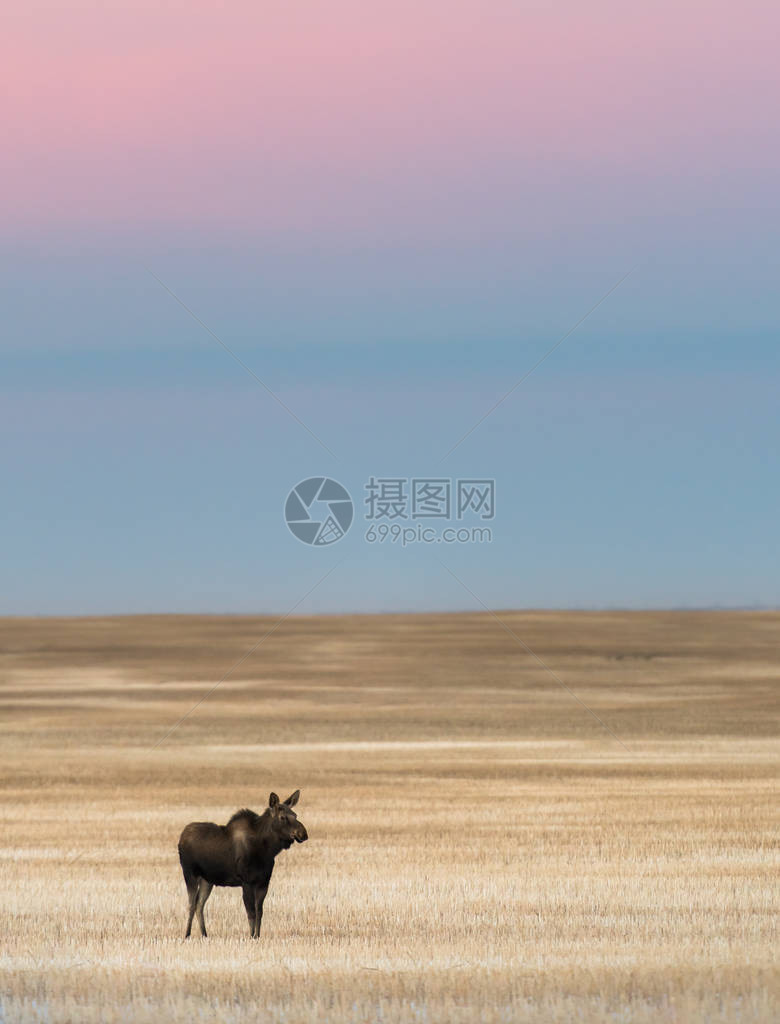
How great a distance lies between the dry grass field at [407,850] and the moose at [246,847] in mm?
599

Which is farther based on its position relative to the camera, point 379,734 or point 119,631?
point 119,631

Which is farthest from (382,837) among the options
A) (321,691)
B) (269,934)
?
(321,691)

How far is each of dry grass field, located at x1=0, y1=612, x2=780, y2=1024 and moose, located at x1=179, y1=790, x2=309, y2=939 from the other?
0.60 meters

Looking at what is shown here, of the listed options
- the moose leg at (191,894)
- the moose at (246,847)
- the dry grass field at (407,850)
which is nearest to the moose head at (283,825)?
the moose at (246,847)

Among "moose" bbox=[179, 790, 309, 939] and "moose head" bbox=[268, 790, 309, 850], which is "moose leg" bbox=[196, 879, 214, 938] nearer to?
"moose" bbox=[179, 790, 309, 939]

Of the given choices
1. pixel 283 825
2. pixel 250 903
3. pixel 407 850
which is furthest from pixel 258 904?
pixel 407 850

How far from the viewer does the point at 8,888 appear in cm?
2075

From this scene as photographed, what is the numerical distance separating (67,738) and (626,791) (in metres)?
24.1

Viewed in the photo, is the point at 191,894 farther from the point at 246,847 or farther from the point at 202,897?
the point at 246,847

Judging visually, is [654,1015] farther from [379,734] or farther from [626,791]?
[379,734]

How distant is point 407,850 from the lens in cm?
2508

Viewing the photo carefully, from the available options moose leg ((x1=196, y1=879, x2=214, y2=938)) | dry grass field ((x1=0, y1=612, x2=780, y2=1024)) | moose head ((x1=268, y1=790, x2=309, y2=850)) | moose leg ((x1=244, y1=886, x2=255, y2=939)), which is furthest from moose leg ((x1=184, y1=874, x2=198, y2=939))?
moose head ((x1=268, y1=790, x2=309, y2=850))

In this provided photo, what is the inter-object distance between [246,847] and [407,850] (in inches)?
388

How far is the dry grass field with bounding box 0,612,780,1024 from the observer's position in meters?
14.0
